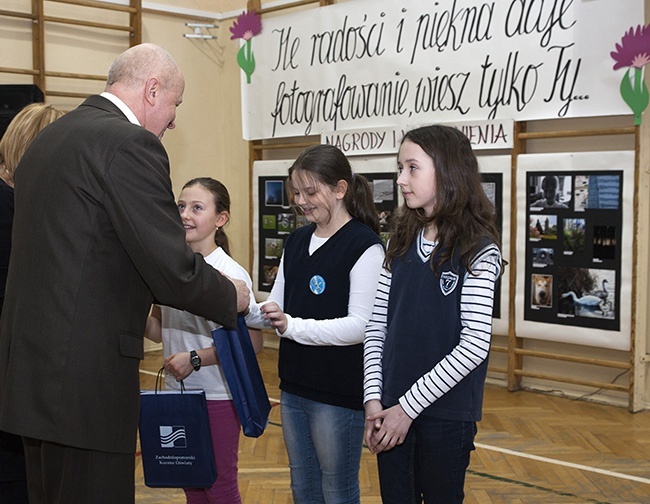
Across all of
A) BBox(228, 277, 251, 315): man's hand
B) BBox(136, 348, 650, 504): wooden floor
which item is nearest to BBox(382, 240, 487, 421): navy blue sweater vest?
BBox(228, 277, 251, 315): man's hand

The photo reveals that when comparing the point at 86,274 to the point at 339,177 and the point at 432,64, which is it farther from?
the point at 432,64

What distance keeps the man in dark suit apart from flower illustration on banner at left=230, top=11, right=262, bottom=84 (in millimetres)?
5313

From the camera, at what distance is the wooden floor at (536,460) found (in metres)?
3.47

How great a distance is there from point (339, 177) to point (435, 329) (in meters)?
0.67

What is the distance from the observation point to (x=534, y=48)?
5.21 meters

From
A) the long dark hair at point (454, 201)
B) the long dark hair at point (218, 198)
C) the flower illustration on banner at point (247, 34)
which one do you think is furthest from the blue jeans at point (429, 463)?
the flower illustration on banner at point (247, 34)

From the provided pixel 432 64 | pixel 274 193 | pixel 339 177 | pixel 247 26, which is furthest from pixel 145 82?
pixel 247 26

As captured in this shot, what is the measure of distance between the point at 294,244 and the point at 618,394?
3.40 meters

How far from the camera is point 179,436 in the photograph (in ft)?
7.60

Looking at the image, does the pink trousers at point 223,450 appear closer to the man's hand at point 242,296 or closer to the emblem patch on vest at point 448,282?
the man's hand at point 242,296

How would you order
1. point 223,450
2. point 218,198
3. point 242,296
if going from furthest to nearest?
point 218,198
point 223,450
point 242,296

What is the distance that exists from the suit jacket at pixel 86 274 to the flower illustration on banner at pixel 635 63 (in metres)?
3.67

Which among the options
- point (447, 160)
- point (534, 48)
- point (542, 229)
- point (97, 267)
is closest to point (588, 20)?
point (534, 48)

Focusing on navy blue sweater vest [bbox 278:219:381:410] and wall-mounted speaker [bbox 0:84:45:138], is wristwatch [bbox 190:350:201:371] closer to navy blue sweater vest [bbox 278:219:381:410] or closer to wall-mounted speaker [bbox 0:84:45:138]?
navy blue sweater vest [bbox 278:219:381:410]
